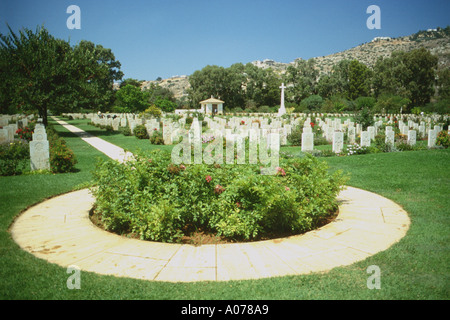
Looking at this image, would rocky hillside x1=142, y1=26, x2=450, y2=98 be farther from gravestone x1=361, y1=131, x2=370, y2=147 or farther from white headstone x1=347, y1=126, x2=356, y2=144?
gravestone x1=361, y1=131, x2=370, y2=147

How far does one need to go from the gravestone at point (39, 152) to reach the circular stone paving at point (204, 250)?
192 inches

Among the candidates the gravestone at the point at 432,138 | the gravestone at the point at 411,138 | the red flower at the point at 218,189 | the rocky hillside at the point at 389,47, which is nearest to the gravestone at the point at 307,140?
the gravestone at the point at 411,138

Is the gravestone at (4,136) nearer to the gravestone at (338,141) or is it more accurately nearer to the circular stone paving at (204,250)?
the circular stone paving at (204,250)

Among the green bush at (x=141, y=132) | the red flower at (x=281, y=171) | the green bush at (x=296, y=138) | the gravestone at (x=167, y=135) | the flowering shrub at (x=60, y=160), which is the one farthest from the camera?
the green bush at (x=141, y=132)

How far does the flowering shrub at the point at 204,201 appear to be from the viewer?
4.14 meters

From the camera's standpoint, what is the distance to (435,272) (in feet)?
10.4

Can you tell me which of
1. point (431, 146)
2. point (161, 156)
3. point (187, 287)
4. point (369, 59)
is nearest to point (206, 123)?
point (431, 146)

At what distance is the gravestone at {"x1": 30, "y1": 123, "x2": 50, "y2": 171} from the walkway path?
15.9ft

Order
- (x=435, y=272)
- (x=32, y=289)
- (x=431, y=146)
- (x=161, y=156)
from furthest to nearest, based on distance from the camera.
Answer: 1. (x=431, y=146)
2. (x=161, y=156)
3. (x=435, y=272)
4. (x=32, y=289)

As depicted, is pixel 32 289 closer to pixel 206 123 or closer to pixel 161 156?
pixel 161 156

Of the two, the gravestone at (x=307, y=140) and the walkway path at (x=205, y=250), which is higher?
the gravestone at (x=307, y=140)

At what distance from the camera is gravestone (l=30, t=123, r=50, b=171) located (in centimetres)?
926

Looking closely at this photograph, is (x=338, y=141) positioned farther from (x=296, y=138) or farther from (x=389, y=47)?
(x=389, y=47)

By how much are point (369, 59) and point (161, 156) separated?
367 feet
